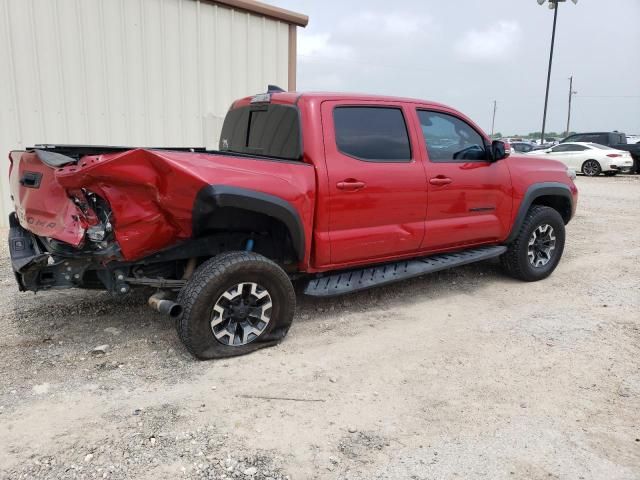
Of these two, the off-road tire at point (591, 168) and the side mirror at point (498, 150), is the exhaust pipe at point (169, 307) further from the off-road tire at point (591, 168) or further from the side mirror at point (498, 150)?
the off-road tire at point (591, 168)

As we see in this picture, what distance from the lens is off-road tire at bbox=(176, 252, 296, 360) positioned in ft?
11.3

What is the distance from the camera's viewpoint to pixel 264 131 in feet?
14.4

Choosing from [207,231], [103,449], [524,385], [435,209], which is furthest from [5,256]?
[524,385]

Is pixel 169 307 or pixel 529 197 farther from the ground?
pixel 529 197

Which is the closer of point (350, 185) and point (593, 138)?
point (350, 185)

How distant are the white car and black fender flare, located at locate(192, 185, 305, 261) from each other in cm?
1765

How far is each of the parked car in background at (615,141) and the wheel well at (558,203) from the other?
1761 centimetres

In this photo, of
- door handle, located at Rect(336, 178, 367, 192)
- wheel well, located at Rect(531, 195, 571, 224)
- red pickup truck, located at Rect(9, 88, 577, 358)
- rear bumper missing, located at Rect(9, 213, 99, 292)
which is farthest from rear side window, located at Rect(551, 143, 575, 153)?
rear bumper missing, located at Rect(9, 213, 99, 292)

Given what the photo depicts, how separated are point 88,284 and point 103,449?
Answer: 1.41 meters

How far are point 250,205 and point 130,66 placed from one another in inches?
212

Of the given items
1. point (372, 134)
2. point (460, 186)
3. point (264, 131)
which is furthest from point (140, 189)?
point (460, 186)

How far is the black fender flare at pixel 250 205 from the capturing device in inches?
130

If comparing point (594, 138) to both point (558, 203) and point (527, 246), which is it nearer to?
Answer: point (558, 203)

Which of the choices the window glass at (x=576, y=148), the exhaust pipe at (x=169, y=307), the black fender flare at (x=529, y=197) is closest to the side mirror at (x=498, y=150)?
the black fender flare at (x=529, y=197)
